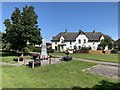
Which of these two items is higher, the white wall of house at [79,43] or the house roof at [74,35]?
the house roof at [74,35]

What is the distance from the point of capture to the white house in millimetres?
82188

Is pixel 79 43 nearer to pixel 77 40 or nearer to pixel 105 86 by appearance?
pixel 77 40

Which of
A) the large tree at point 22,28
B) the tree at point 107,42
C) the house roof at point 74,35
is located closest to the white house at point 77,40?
the house roof at point 74,35

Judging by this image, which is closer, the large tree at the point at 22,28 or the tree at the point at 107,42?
the large tree at the point at 22,28

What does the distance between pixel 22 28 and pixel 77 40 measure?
3622 centimetres

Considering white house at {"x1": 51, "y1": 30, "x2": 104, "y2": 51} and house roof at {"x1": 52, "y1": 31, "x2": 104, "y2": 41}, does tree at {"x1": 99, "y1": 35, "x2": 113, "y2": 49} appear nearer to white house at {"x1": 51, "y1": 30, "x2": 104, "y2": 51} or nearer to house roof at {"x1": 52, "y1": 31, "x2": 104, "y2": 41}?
white house at {"x1": 51, "y1": 30, "x2": 104, "y2": 51}

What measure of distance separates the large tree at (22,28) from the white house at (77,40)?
29.5m

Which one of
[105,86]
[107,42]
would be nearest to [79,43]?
→ [107,42]

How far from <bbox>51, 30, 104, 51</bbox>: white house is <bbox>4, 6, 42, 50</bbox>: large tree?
29.5 m

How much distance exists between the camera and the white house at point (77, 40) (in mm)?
82188

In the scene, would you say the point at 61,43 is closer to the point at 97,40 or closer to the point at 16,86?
the point at 97,40

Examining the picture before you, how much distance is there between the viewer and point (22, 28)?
4988 cm

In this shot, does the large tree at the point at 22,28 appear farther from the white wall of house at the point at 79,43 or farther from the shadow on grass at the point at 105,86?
the shadow on grass at the point at 105,86

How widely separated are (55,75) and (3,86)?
25.3 feet
